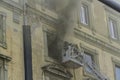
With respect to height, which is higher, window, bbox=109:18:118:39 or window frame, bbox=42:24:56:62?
window, bbox=109:18:118:39

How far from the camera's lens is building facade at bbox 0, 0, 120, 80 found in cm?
1405

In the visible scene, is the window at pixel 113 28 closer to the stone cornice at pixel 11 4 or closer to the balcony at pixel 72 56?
the balcony at pixel 72 56

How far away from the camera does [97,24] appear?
19.8 metres

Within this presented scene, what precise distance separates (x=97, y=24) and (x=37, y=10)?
4978mm

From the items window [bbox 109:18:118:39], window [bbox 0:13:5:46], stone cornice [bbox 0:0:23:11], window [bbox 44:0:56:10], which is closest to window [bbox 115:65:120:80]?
window [bbox 109:18:118:39]

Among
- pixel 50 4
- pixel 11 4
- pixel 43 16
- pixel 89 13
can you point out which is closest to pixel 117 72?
pixel 89 13

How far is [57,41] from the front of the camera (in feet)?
53.0

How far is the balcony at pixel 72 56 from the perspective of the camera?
15534mm

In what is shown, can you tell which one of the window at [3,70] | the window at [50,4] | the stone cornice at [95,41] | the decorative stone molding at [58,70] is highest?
the window at [50,4]

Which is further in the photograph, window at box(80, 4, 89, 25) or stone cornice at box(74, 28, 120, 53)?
window at box(80, 4, 89, 25)

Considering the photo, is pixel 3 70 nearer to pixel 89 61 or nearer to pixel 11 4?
pixel 11 4

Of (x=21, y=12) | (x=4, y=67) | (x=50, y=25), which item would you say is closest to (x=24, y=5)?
(x=21, y=12)

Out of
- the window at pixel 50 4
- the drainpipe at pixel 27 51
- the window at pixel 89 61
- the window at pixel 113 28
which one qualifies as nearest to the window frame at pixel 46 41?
the drainpipe at pixel 27 51

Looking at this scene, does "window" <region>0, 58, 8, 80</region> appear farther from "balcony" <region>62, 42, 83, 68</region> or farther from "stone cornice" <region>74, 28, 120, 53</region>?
"stone cornice" <region>74, 28, 120, 53</region>
